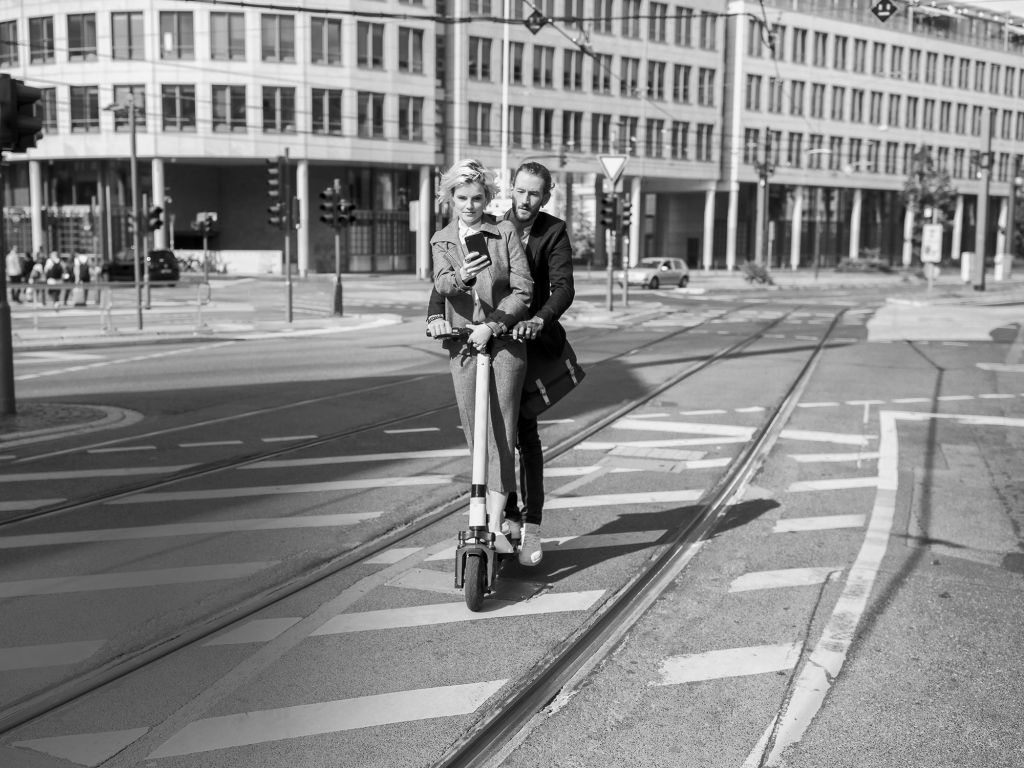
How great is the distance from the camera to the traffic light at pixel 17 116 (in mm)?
10531

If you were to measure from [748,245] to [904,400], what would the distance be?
6963 centimetres

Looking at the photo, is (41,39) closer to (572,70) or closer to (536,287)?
(572,70)

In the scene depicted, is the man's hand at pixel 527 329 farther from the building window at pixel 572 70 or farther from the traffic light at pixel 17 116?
the building window at pixel 572 70

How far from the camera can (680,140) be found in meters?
73.9

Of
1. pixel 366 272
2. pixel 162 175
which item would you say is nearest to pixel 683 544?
pixel 162 175

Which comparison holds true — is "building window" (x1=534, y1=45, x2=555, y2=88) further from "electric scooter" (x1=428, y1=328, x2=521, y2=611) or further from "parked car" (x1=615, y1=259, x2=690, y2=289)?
"electric scooter" (x1=428, y1=328, x2=521, y2=611)

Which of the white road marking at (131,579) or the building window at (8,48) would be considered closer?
the white road marking at (131,579)

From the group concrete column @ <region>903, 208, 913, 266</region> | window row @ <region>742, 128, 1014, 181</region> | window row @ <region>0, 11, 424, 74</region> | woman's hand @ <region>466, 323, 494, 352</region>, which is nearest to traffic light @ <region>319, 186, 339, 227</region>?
woman's hand @ <region>466, 323, 494, 352</region>

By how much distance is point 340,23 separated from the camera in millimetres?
58031

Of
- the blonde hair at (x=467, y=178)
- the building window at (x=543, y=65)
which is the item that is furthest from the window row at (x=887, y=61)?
the blonde hair at (x=467, y=178)

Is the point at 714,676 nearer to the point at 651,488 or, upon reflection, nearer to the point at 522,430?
the point at 522,430

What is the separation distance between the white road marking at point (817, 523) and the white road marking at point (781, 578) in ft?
2.73

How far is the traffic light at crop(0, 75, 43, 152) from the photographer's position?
415 inches

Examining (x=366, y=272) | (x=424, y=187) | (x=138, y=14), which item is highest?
(x=138, y=14)
